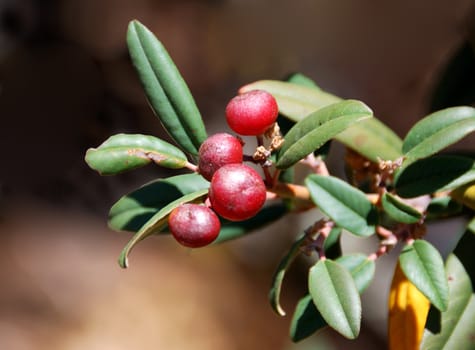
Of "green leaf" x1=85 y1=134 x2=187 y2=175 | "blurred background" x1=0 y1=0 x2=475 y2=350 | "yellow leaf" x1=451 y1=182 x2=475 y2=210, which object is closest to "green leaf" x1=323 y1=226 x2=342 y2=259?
"yellow leaf" x1=451 y1=182 x2=475 y2=210

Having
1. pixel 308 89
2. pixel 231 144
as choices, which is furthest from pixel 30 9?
pixel 231 144

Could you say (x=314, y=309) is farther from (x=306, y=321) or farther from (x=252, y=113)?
(x=252, y=113)

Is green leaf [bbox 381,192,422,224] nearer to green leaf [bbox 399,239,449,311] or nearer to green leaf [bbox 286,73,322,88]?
green leaf [bbox 399,239,449,311]

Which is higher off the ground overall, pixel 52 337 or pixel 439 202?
pixel 439 202

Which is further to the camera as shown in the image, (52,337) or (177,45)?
(177,45)

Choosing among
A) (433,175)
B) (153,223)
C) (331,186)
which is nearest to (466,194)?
(433,175)

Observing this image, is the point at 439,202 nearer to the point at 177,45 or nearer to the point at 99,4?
the point at 177,45
